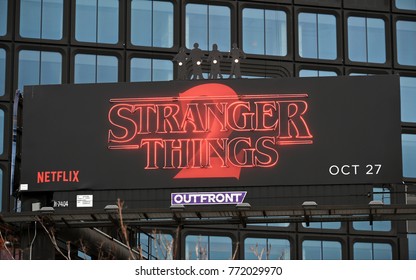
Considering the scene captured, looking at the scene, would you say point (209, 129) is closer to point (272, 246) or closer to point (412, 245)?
point (272, 246)

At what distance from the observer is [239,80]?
94.2ft

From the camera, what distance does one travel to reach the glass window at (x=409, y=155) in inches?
2162

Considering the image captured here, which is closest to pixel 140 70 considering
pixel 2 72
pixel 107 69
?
pixel 107 69

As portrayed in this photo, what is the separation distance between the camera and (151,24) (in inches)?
2130

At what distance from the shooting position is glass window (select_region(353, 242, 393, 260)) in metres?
54.2

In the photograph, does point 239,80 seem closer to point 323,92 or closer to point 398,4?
point 323,92

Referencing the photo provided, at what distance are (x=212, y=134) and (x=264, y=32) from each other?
89.6 feet

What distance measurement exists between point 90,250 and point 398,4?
29939 mm

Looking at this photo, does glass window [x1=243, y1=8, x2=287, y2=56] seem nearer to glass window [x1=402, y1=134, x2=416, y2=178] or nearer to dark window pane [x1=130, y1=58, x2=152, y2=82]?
dark window pane [x1=130, y1=58, x2=152, y2=82]

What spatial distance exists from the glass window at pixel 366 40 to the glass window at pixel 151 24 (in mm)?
9401

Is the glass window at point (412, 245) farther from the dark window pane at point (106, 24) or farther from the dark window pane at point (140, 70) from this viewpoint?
the dark window pane at point (106, 24)

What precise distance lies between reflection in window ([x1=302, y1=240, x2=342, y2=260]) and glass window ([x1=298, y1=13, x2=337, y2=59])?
31.1ft

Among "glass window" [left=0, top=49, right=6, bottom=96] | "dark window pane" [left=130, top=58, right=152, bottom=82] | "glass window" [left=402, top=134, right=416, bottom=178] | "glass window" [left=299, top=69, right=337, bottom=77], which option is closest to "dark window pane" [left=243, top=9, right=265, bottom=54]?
"glass window" [left=299, top=69, right=337, bottom=77]

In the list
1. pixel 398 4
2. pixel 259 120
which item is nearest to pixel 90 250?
pixel 259 120
